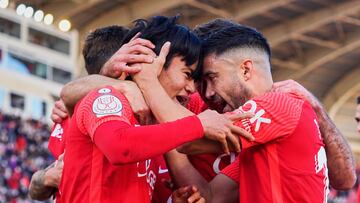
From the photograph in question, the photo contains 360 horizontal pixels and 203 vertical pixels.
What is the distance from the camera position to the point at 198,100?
168 inches

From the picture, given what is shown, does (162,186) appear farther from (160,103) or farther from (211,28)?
(211,28)

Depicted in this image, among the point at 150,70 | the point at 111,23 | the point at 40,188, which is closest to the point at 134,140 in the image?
the point at 150,70

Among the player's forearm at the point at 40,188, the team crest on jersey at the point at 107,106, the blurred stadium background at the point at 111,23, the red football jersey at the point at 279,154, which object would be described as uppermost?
the team crest on jersey at the point at 107,106

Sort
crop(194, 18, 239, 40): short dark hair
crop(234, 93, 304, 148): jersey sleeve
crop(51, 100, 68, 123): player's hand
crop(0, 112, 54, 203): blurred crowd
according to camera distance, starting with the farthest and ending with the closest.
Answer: crop(0, 112, 54, 203): blurred crowd < crop(51, 100, 68, 123): player's hand < crop(194, 18, 239, 40): short dark hair < crop(234, 93, 304, 148): jersey sleeve

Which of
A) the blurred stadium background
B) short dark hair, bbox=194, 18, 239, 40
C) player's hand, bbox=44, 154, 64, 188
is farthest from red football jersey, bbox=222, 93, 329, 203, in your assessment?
the blurred stadium background

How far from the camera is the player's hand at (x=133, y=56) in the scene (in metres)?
3.46

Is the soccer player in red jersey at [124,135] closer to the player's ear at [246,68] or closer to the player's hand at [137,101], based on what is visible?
the player's hand at [137,101]

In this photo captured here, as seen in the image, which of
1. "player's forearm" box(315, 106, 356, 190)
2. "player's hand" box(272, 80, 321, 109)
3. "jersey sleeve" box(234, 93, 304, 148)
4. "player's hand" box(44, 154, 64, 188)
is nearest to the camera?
"jersey sleeve" box(234, 93, 304, 148)

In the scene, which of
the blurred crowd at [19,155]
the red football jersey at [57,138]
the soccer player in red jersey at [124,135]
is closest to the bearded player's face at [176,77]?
the soccer player in red jersey at [124,135]

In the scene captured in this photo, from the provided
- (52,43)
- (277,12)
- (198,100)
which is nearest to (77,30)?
(52,43)

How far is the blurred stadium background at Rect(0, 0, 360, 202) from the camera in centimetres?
3186

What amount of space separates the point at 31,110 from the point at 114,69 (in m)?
30.3

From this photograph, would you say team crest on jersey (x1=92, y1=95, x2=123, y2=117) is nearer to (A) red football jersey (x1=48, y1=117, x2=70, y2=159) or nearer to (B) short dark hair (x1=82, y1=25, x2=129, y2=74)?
(B) short dark hair (x1=82, y1=25, x2=129, y2=74)

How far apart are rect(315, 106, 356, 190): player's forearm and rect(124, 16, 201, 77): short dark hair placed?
0.68m
